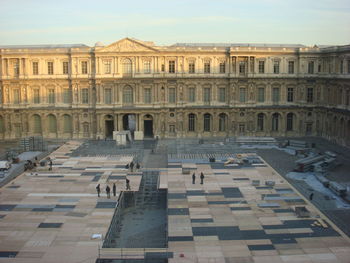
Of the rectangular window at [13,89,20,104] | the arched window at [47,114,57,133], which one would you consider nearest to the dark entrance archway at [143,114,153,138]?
the arched window at [47,114,57,133]

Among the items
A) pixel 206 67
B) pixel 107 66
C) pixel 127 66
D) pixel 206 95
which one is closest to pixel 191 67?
pixel 206 67

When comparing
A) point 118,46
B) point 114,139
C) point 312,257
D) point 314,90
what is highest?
point 118,46

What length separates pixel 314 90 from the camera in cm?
7956

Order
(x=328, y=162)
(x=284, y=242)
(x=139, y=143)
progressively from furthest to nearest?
(x=139, y=143)
(x=328, y=162)
(x=284, y=242)

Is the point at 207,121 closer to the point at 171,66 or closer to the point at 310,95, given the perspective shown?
the point at 171,66

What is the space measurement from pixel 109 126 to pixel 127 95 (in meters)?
6.99

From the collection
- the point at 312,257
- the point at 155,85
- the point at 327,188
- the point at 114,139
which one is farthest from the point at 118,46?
the point at 312,257

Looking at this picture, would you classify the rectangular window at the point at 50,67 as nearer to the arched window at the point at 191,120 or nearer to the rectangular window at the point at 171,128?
the rectangular window at the point at 171,128

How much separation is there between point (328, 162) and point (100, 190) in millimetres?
29778

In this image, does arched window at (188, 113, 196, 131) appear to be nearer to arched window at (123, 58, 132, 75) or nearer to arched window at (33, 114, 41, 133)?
arched window at (123, 58, 132, 75)

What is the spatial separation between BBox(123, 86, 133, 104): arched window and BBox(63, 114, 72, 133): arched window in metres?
10.6

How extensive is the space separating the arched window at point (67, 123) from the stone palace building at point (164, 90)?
18cm

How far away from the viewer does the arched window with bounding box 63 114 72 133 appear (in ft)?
264

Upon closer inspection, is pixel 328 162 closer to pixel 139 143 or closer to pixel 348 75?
pixel 348 75
